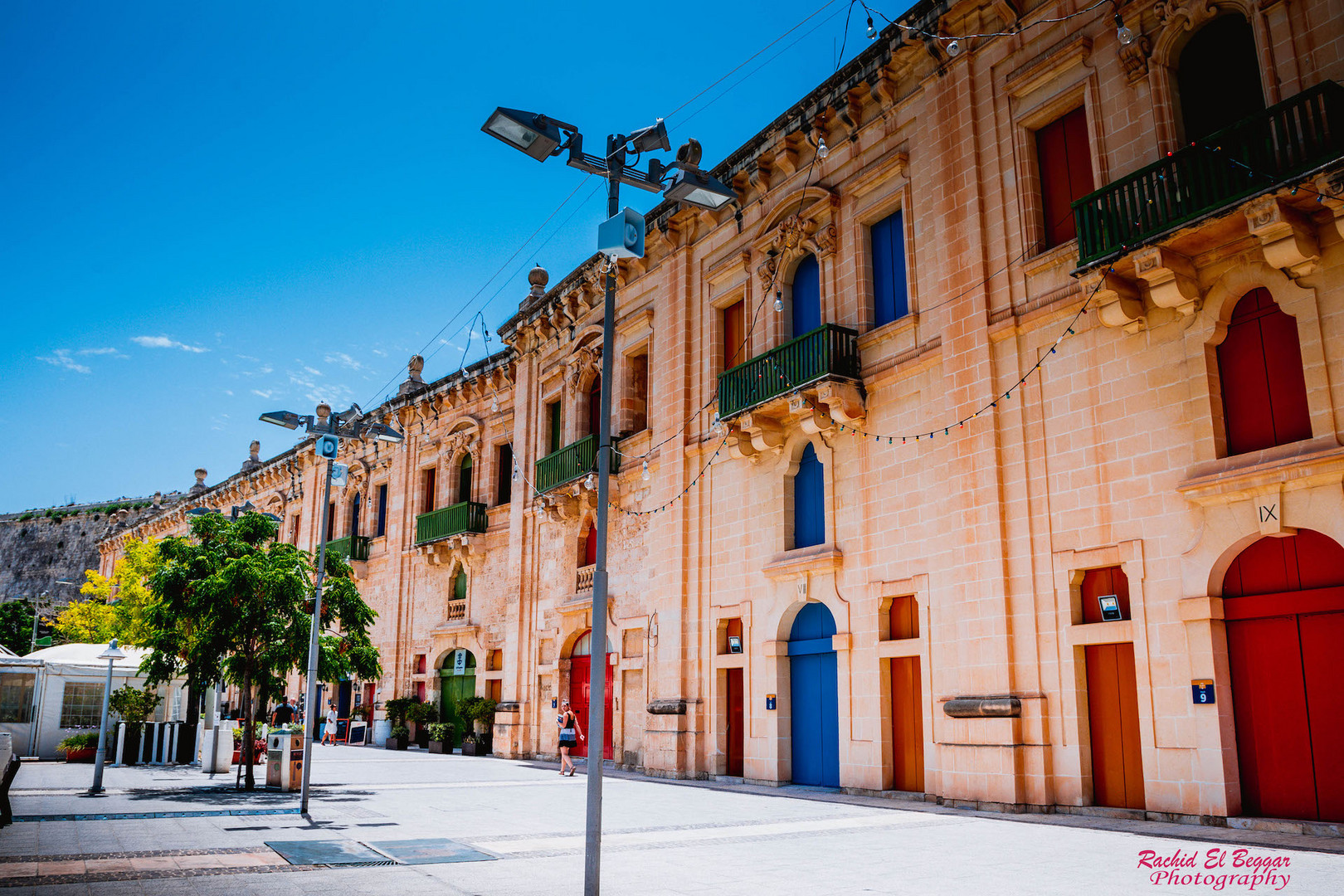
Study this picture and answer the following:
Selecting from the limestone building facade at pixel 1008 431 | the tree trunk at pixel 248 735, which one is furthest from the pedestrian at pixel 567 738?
the tree trunk at pixel 248 735

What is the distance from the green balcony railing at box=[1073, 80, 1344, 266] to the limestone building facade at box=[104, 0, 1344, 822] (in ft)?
0.15

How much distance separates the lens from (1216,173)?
1151cm

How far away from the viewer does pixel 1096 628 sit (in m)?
12.8

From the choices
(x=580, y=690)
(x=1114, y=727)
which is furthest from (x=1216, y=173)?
(x=580, y=690)

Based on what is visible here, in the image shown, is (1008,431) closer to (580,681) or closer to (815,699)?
(815,699)

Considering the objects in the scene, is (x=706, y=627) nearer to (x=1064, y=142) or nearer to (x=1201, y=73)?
(x=1064, y=142)

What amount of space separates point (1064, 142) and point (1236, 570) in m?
6.65

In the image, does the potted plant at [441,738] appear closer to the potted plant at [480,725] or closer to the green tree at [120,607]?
the potted plant at [480,725]

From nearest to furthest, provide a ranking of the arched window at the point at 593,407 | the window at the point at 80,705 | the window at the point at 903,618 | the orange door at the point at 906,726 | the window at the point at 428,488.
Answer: the orange door at the point at 906,726
the window at the point at 903,618
the arched window at the point at 593,407
the window at the point at 80,705
the window at the point at 428,488

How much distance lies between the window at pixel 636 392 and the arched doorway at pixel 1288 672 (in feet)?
50.2

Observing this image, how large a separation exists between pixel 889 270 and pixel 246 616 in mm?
12855

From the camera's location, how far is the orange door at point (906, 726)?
15.5 metres

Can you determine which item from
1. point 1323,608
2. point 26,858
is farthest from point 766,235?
point 26,858

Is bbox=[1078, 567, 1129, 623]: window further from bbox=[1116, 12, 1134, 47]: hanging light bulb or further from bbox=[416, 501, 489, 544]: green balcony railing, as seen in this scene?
bbox=[416, 501, 489, 544]: green balcony railing
